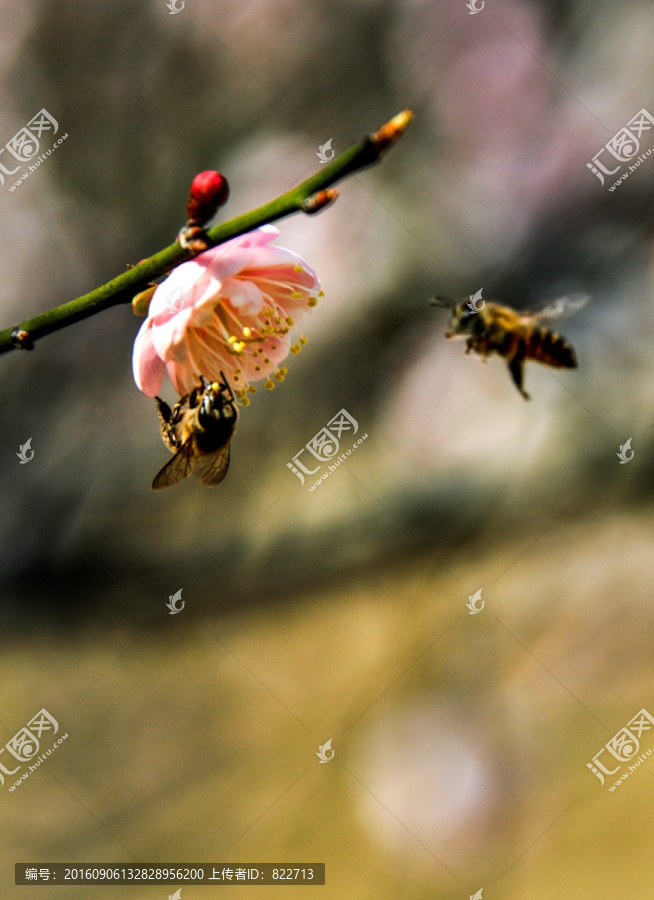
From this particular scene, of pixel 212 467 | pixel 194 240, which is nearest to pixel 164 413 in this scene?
pixel 212 467

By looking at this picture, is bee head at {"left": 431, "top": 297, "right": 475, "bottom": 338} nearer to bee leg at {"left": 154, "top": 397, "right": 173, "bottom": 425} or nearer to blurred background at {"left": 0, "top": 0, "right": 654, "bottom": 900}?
bee leg at {"left": 154, "top": 397, "right": 173, "bottom": 425}

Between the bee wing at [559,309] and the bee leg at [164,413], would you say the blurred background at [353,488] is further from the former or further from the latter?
the bee wing at [559,309]

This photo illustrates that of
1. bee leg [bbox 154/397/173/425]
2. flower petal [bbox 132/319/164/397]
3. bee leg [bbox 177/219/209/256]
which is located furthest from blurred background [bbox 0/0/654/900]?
bee leg [bbox 177/219/209/256]

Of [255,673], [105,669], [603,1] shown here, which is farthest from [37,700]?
[603,1]

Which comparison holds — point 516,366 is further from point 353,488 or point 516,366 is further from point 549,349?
point 353,488

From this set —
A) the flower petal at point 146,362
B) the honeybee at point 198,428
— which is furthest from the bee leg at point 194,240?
the honeybee at point 198,428

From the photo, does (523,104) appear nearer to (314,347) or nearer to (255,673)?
(314,347)

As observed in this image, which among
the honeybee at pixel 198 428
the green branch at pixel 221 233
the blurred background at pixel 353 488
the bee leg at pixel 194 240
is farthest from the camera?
the blurred background at pixel 353 488
